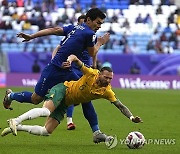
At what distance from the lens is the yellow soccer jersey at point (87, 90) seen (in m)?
10.4

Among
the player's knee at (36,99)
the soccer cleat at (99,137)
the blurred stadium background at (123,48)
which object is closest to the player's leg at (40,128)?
the soccer cleat at (99,137)

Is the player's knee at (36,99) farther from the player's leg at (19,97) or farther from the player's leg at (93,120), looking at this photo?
the player's leg at (93,120)

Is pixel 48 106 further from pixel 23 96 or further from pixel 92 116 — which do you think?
pixel 23 96

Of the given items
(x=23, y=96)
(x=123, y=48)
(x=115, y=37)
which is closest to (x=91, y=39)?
(x=23, y=96)

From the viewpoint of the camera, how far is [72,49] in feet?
36.4

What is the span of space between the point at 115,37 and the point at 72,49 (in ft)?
87.3

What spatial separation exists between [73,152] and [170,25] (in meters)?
30.7

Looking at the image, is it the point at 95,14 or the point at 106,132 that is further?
the point at 106,132

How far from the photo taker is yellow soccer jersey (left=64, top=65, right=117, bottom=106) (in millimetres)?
10398

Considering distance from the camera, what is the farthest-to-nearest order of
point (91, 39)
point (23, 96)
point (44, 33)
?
point (23, 96) < point (44, 33) < point (91, 39)


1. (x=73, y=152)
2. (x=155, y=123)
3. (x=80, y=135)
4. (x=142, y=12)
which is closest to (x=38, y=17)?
(x=142, y=12)

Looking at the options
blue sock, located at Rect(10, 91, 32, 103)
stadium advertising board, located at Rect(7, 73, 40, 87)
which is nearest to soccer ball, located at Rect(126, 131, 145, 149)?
blue sock, located at Rect(10, 91, 32, 103)

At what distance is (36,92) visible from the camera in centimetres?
1182

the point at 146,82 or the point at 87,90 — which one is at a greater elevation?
the point at 87,90
